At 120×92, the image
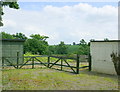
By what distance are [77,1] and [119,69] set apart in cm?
498

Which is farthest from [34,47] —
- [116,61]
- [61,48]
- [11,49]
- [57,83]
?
[57,83]

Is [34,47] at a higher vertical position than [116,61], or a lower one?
higher

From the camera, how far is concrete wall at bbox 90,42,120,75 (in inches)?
361

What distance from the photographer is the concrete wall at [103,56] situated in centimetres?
916

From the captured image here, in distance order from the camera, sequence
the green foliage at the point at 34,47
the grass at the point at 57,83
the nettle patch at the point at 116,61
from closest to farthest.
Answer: the grass at the point at 57,83
the nettle patch at the point at 116,61
the green foliage at the point at 34,47

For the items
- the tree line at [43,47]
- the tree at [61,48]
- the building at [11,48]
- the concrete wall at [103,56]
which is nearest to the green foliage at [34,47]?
the tree line at [43,47]

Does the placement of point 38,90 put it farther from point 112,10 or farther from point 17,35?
point 17,35

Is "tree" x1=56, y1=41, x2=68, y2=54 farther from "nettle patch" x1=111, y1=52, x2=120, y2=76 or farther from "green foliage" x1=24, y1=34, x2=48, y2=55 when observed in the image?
"nettle patch" x1=111, y1=52, x2=120, y2=76

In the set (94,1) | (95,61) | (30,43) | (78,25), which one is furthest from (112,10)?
(30,43)

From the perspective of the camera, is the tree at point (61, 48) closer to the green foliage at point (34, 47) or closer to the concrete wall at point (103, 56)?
the green foliage at point (34, 47)

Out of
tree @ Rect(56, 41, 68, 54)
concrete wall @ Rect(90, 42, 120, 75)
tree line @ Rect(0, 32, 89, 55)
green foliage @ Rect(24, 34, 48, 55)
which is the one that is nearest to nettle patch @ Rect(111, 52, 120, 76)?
concrete wall @ Rect(90, 42, 120, 75)

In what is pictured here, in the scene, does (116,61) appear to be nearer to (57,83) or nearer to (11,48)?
(57,83)

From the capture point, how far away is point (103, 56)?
31.8ft

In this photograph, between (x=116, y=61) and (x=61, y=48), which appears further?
(x=61, y=48)
